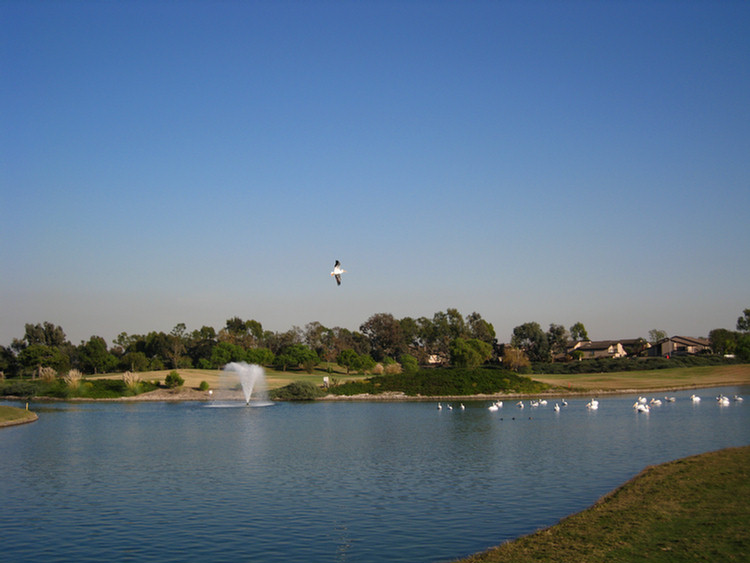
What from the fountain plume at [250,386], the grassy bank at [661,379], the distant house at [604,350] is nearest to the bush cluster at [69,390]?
the fountain plume at [250,386]

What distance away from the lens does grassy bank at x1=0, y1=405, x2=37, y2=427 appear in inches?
2315

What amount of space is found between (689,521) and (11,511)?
2382 centimetres

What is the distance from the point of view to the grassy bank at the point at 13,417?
58.8 meters

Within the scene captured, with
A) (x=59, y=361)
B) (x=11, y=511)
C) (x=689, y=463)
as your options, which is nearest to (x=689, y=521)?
(x=689, y=463)

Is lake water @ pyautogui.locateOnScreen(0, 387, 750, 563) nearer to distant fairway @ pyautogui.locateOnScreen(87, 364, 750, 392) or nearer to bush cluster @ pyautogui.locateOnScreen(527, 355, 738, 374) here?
distant fairway @ pyautogui.locateOnScreen(87, 364, 750, 392)

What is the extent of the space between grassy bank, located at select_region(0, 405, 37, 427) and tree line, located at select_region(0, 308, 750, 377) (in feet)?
183

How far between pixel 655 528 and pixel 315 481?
1620cm

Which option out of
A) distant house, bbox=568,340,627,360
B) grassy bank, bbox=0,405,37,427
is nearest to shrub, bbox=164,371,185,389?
grassy bank, bbox=0,405,37,427

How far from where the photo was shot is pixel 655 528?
62.2 ft

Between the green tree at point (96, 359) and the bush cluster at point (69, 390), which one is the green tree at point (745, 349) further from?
the green tree at point (96, 359)

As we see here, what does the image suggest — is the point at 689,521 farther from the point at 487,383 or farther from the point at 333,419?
the point at 487,383

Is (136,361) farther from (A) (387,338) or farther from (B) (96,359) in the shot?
(A) (387,338)

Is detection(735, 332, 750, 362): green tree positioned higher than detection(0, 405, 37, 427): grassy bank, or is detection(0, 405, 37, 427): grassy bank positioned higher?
detection(735, 332, 750, 362): green tree

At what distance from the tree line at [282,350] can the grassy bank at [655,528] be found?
96953mm
